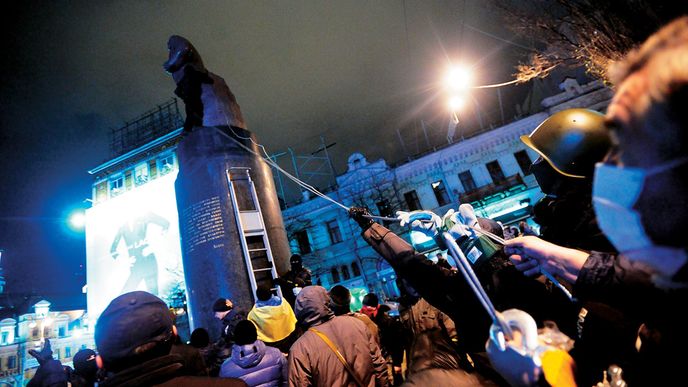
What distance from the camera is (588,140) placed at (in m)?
2.07

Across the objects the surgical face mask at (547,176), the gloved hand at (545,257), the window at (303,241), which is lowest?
the gloved hand at (545,257)

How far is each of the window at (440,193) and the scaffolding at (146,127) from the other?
2696cm

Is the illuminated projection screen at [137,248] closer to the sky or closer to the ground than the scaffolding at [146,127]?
closer to the ground

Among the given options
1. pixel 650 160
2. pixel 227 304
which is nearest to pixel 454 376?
pixel 650 160

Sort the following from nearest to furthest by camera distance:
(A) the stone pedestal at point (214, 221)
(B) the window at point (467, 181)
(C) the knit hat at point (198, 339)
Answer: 1. (C) the knit hat at point (198, 339)
2. (A) the stone pedestal at point (214, 221)
3. (B) the window at point (467, 181)

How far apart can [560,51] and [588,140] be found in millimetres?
8332

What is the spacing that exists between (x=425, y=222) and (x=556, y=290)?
0.95m

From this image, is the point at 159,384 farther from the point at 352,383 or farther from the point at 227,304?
the point at 227,304

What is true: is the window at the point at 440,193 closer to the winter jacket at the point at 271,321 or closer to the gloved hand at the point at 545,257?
the winter jacket at the point at 271,321

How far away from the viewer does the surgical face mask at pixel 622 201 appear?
2.95ft

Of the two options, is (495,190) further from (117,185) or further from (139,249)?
(117,185)

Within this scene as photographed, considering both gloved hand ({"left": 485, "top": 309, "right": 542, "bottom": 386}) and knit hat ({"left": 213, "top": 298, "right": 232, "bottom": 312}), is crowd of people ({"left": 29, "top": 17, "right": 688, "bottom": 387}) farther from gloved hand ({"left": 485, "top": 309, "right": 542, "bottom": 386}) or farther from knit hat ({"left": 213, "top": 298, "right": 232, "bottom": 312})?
knit hat ({"left": 213, "top": 298, "right": 232, "bottom": 312})

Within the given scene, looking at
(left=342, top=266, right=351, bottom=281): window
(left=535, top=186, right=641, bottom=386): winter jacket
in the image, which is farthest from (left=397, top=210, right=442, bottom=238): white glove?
(left=342, top=266, right=351, bottom=281): window

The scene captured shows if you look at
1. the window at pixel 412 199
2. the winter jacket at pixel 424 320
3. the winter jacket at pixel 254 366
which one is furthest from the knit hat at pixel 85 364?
the window at pixel 412 199
